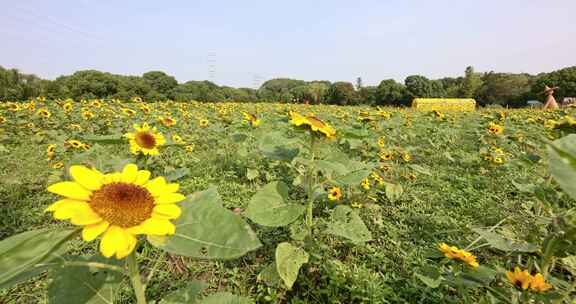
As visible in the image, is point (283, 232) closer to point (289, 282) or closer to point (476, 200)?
point (289, 282)

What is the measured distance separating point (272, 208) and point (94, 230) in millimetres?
674

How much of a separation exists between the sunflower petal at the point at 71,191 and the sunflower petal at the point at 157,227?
121mm

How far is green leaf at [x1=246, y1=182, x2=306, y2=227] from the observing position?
105 centimetres

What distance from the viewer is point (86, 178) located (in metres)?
0.56

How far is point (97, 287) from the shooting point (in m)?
0.62

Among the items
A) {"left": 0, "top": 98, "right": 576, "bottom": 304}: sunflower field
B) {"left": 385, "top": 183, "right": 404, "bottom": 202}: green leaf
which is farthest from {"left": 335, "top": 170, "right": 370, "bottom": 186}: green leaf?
{"left": 385, "top": 183, "right": 404, "bottom": 202}: green leaf

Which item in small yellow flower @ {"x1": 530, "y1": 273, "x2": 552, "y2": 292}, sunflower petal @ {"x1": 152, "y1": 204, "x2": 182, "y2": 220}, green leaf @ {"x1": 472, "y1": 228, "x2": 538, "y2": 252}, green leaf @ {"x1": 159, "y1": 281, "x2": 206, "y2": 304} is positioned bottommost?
small yellow flower @ {"x1": 530, "y1": 273, "x2": 552, "y2": 292}

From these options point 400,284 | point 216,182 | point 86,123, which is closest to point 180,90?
point 86,123

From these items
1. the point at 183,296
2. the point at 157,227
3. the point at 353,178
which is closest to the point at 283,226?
the point at 353,178

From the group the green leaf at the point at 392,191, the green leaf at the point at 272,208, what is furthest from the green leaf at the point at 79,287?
the green leaf at the point at 392,191

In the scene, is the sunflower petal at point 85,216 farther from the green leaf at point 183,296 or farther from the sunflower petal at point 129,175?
the green leaf at point 183,296

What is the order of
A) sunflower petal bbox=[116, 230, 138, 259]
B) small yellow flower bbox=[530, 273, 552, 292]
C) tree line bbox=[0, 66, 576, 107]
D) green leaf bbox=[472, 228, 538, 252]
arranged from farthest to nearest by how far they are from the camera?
tree line bbox=[0, 66, 576, 107]
green leaf bbox=[472, 228, 538, 252]
small yellow flower bbox=[530, 273, 552, 292]
sunflower petal bbox=[116, 230, 138, 259]

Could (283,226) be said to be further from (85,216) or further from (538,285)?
(85,216)

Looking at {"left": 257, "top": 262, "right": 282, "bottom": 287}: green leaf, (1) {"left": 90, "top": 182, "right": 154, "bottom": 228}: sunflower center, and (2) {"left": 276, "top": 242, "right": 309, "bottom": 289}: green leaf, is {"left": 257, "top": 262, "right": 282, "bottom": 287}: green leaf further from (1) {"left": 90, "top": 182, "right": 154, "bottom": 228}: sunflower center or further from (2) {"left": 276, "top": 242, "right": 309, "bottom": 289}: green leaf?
(1) {"left": 90, "top": 182, "right": 154, "bottom": 228}: sunflower center
